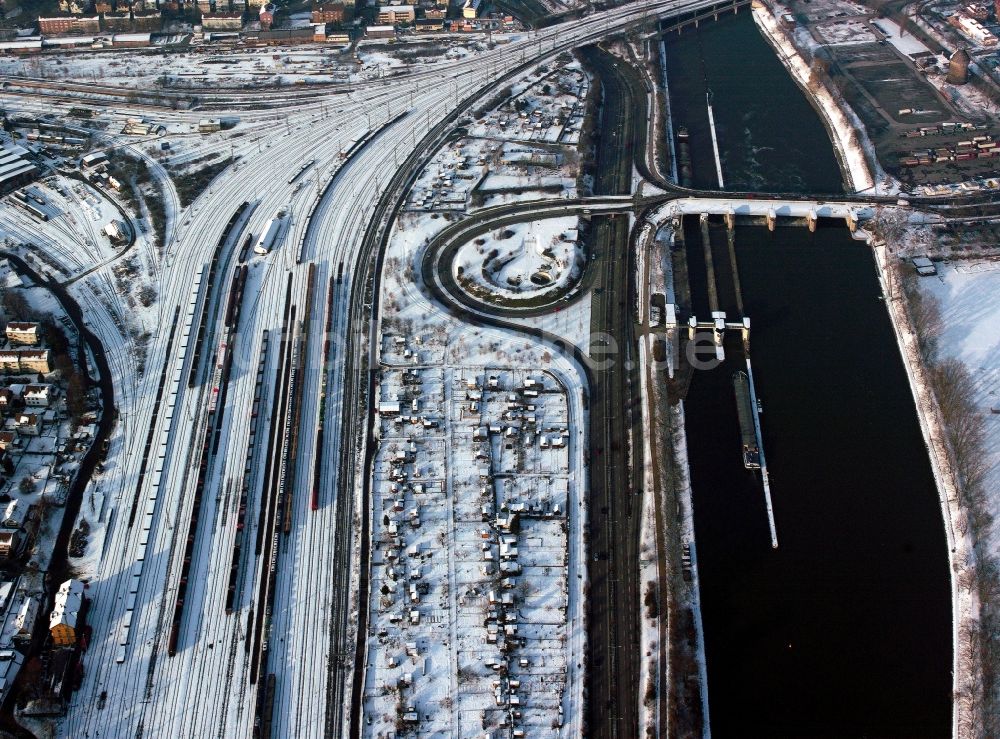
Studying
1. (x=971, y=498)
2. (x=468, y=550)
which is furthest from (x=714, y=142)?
(x=468, y=550)

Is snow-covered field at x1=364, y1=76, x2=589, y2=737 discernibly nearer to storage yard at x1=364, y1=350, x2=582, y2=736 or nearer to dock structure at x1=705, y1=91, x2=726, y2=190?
storage yard at x1=364, y1=350, x2=582, y2=736

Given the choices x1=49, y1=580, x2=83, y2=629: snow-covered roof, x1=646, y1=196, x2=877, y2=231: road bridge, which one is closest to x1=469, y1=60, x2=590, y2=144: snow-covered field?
x1=646, y1=196, x2=877, y2=231: road bridge

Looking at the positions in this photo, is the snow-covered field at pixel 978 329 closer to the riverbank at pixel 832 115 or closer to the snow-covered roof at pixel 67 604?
the riverbank at pixel 832 115

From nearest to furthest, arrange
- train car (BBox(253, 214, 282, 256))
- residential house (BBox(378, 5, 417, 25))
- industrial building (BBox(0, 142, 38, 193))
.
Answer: train car (BBox(253, 214, 282, 256)) → industrial building (BBox(0, 142, 38, 193)) → residential house (BBox(378, 5, 417, 25))

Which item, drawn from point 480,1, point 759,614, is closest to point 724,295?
point 759,614

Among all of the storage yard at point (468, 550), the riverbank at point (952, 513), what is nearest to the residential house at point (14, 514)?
the storage yard at point (468, 550)

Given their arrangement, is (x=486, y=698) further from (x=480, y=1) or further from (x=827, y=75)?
(x=480, y=1)

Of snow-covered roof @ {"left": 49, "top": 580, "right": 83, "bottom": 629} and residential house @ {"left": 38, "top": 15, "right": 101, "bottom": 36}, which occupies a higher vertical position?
residential house @ {"left": 38, "top": 15, "right": 101, "bottom": 36}
